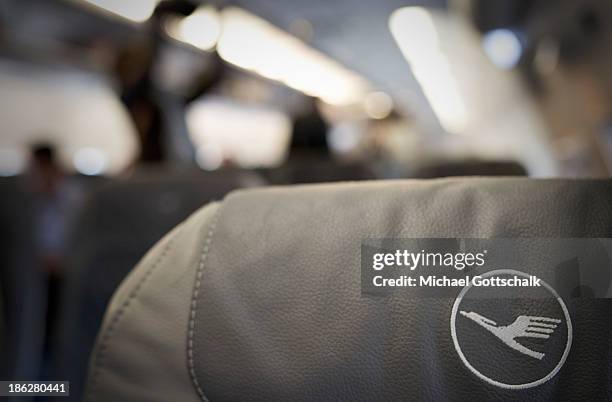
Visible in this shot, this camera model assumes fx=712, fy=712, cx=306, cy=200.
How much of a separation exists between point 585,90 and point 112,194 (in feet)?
12.4

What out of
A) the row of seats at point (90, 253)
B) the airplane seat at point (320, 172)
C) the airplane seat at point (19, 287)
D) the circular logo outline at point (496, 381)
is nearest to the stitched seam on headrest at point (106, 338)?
the circular logo outline at point (496, 381)

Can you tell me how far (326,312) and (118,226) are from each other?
3.24 ft

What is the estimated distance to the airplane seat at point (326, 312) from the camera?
2.36 feet

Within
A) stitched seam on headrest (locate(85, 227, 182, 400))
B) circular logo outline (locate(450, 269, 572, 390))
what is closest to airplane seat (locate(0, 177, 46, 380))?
stitched seam on headrest (locate(85, 227, 182, 400))

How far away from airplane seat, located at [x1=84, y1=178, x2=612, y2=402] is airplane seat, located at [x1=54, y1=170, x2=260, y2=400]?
748 millimetres

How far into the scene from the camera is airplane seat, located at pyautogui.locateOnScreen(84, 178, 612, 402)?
719 mm

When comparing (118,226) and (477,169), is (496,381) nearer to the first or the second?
(118,226)

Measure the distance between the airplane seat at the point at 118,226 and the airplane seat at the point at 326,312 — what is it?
2.45 ft

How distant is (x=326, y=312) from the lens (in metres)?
0.76

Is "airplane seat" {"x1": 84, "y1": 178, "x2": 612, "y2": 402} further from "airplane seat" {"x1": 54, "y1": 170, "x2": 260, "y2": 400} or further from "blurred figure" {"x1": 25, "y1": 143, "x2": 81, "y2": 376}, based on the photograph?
"blurred figure" {"x1": 25, "y1": 143, "x2": 81, "y2": 376}

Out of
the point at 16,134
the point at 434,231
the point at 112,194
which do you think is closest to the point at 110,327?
the point at 434,231

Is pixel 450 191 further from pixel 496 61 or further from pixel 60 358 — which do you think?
pixel 496 61

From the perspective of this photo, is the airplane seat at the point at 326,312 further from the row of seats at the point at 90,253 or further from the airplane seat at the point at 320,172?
the airplane seat at the point at 320,172

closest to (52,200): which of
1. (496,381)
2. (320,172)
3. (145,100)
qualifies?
(145,100)
